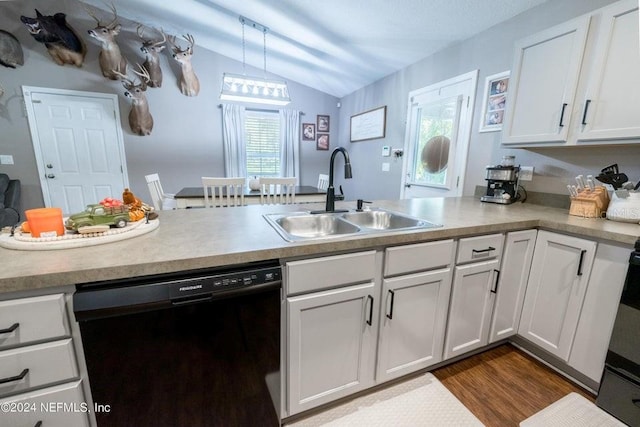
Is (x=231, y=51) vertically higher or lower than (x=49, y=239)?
higher

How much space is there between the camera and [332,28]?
2.81m

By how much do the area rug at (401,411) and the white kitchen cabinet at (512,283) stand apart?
52 centimetres

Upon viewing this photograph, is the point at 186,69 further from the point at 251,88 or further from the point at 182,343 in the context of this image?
the point at 182,343

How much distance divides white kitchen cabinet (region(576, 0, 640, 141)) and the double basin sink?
1130 mm

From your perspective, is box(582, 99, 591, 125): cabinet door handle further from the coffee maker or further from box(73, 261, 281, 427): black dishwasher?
box(73, 261, 281, 427): black dishwasher

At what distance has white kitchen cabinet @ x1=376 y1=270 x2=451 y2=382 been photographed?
4.17ft

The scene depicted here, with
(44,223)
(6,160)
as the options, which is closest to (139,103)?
(6,160)

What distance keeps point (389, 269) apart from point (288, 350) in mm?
559

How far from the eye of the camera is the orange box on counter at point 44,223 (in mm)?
907

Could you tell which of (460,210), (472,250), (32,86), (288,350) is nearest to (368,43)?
(460,210)

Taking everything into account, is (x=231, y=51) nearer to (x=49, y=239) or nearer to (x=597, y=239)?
(x=49, y=239)

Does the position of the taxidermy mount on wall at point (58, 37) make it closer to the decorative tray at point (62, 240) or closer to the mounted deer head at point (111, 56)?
the mounted deer head at point (111, 56)

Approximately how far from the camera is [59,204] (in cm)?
391

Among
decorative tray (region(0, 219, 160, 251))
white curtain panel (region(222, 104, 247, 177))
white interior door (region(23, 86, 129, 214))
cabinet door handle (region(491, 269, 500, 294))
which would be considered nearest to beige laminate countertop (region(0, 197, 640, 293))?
decorative tray (region(0, 219, 160, 251))
